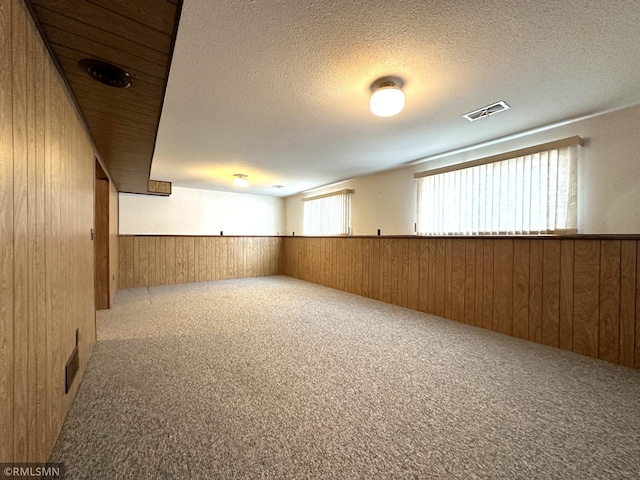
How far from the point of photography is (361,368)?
184 cm

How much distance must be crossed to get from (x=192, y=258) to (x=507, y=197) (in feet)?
18.3

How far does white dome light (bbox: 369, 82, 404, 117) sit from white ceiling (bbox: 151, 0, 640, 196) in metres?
0.10

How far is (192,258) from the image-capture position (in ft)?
18.0

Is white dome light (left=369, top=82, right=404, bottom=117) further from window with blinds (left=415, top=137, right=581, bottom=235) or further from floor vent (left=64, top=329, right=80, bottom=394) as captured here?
floor vent (left=64, top=329, right=80, bottom=394)

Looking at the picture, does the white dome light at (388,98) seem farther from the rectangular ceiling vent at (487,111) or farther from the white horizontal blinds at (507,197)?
the white horizontal blinds at (507,197)

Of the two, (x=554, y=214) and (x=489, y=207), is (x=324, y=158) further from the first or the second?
(x=554, y=214)

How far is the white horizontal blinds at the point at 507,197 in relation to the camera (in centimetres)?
243

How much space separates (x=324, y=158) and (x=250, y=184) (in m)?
2.22

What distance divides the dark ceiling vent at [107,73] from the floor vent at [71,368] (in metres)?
1.55

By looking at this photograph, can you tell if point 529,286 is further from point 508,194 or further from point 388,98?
point 388,98

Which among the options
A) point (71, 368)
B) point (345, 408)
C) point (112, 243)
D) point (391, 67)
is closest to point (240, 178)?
point (112, 243)

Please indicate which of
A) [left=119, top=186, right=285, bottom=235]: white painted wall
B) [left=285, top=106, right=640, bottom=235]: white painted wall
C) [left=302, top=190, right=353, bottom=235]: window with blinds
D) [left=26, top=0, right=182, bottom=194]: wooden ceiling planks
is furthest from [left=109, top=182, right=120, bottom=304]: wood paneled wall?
[left=285, top=106, right=640, bottom=235]: white painted wall

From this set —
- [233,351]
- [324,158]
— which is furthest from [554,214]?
[233,351]

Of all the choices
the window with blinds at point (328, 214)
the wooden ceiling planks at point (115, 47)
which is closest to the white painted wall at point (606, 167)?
the window with blinds at point (328, 214)
